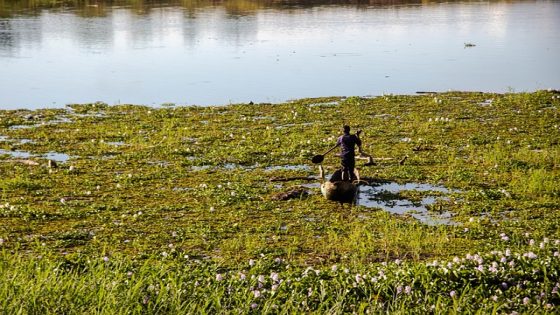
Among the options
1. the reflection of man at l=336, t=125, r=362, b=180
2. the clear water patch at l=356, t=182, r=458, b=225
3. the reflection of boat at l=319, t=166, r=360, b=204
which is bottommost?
the clear water patch at l=356, t=182, r=458, b=225

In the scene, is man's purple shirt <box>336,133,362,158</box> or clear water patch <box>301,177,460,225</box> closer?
clear water patch <box>301,177,460,225</box>

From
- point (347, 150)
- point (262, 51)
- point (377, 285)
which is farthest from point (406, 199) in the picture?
point (262, 51)

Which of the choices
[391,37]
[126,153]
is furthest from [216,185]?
[391,37]

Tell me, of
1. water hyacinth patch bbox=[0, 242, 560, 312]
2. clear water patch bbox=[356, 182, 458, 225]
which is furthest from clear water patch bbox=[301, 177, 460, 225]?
water hyacinth patch bbox=[0, 242, 560, 312]

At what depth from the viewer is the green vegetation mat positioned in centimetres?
928

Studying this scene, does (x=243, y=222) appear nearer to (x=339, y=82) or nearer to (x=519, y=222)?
(x=519, y=222)

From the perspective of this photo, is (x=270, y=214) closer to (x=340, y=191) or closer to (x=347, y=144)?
(x=340, y=191)

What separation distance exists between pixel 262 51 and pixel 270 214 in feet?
101

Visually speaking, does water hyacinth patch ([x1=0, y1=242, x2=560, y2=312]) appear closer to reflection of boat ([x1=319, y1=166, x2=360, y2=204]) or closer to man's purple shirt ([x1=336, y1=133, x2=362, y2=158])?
reflection of boat ([x1=319, y1=166, x2=360, y2=204])

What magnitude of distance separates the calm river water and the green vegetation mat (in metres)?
6.43

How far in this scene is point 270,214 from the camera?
15.0 meters

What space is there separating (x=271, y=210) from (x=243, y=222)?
36.8 inches

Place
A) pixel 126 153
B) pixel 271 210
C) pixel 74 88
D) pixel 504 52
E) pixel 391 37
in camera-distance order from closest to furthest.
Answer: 1. pixel 271 210
2. pixel 126 153
3. pixel 74 88
4. pixel 504 52
5. pixel 391 37

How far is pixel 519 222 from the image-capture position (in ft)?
46.5
